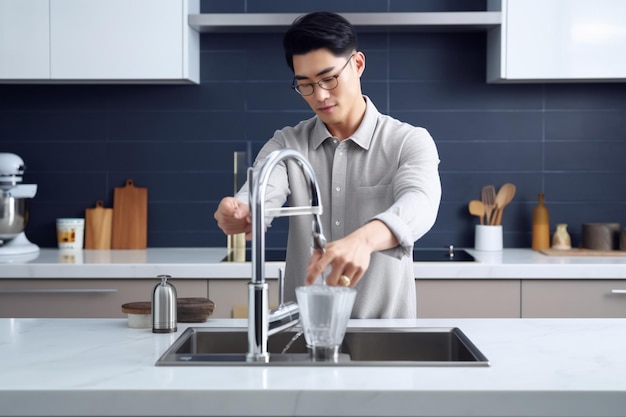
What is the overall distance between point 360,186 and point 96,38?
1.52 metres

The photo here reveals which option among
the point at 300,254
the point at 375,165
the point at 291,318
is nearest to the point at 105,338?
the point at 291,318

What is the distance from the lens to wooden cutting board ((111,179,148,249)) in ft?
11.8

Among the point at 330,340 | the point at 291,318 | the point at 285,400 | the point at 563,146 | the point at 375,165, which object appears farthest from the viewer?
the point at 563,146

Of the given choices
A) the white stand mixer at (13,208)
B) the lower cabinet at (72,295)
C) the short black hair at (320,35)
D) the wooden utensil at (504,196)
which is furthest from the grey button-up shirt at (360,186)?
the white stand mixer at (13,208)

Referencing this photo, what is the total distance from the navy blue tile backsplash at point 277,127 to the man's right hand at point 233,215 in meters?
1.78

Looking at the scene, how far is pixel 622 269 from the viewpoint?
9.81 feet

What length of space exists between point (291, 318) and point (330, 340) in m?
0.15

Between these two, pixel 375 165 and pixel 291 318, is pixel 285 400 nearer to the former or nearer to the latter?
pixel 291 318

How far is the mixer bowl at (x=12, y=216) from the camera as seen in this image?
328 centimetres

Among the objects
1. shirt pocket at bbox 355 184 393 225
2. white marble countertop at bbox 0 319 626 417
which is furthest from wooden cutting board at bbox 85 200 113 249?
white marble countertop at bbox 0 319 626 417

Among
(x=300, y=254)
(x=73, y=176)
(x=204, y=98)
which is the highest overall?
A: (x=204, y=98)

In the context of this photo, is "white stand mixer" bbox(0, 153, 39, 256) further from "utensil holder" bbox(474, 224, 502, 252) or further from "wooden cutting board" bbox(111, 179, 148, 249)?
"utensil holder" bbox(474, 224, 502, 252)

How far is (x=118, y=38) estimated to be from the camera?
10.6ft

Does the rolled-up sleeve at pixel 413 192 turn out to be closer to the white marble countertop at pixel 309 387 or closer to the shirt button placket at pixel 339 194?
the shirt button placket at pixel 339 194
